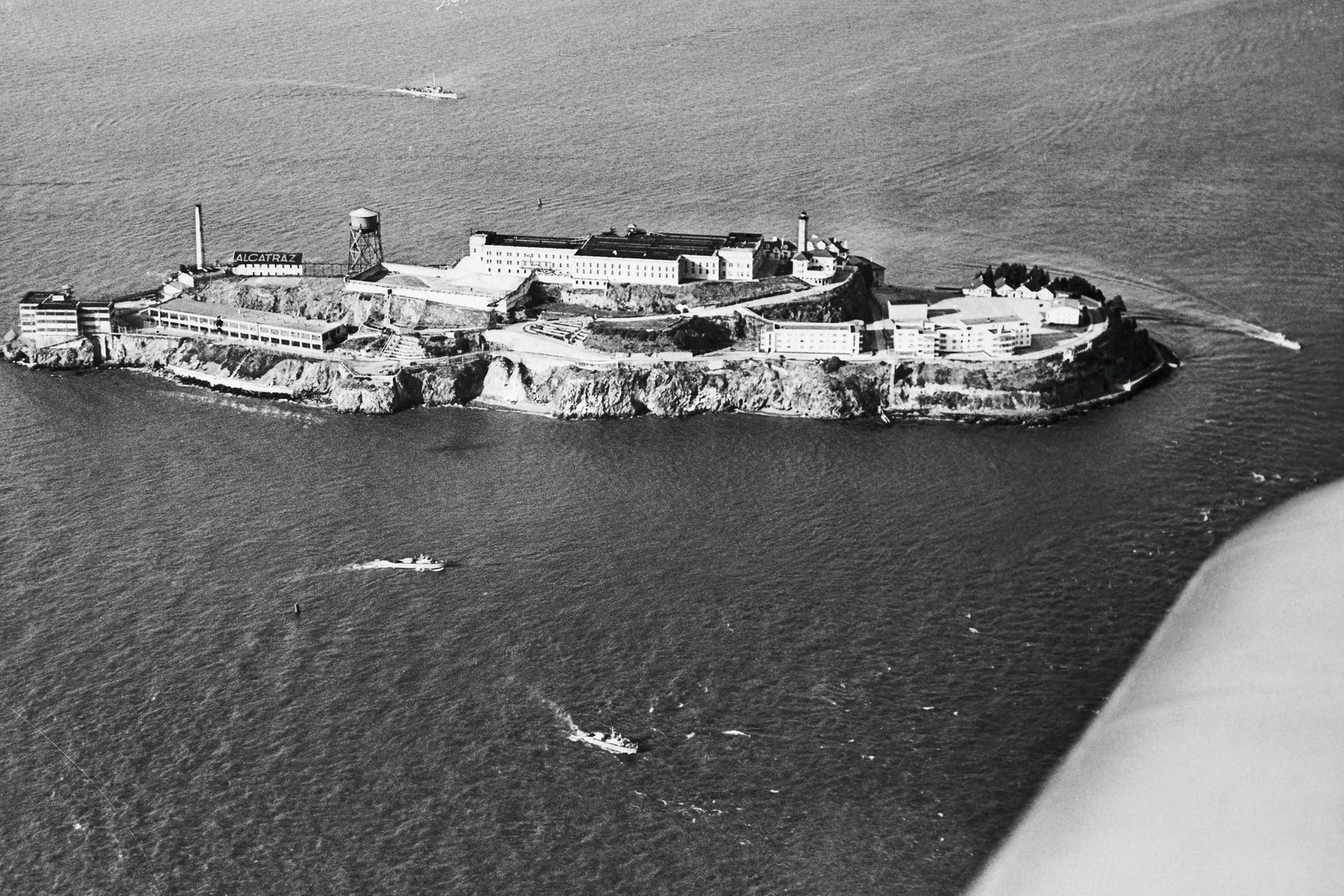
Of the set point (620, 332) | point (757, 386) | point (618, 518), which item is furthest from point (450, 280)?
point (618, 518)

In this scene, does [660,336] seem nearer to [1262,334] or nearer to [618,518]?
[618,518]

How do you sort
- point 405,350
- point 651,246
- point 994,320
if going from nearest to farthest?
point 994,320, point 405,350, point 651,246

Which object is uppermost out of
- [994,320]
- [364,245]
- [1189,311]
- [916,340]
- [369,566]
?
[364,245]

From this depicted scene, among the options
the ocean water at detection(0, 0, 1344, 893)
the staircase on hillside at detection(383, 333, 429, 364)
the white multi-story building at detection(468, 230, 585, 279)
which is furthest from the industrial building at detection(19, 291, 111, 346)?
the white multi-story building at detection(468, 230, 585, 279)

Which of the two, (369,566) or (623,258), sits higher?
(623,258)

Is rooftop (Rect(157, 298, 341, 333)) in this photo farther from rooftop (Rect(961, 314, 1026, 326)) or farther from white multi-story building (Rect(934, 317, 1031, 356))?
rooftop (Rect(961, 314, 1026, 326))

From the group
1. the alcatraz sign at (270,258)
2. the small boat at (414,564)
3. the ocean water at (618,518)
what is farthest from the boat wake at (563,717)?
the alcatraz sign at (270,258)
